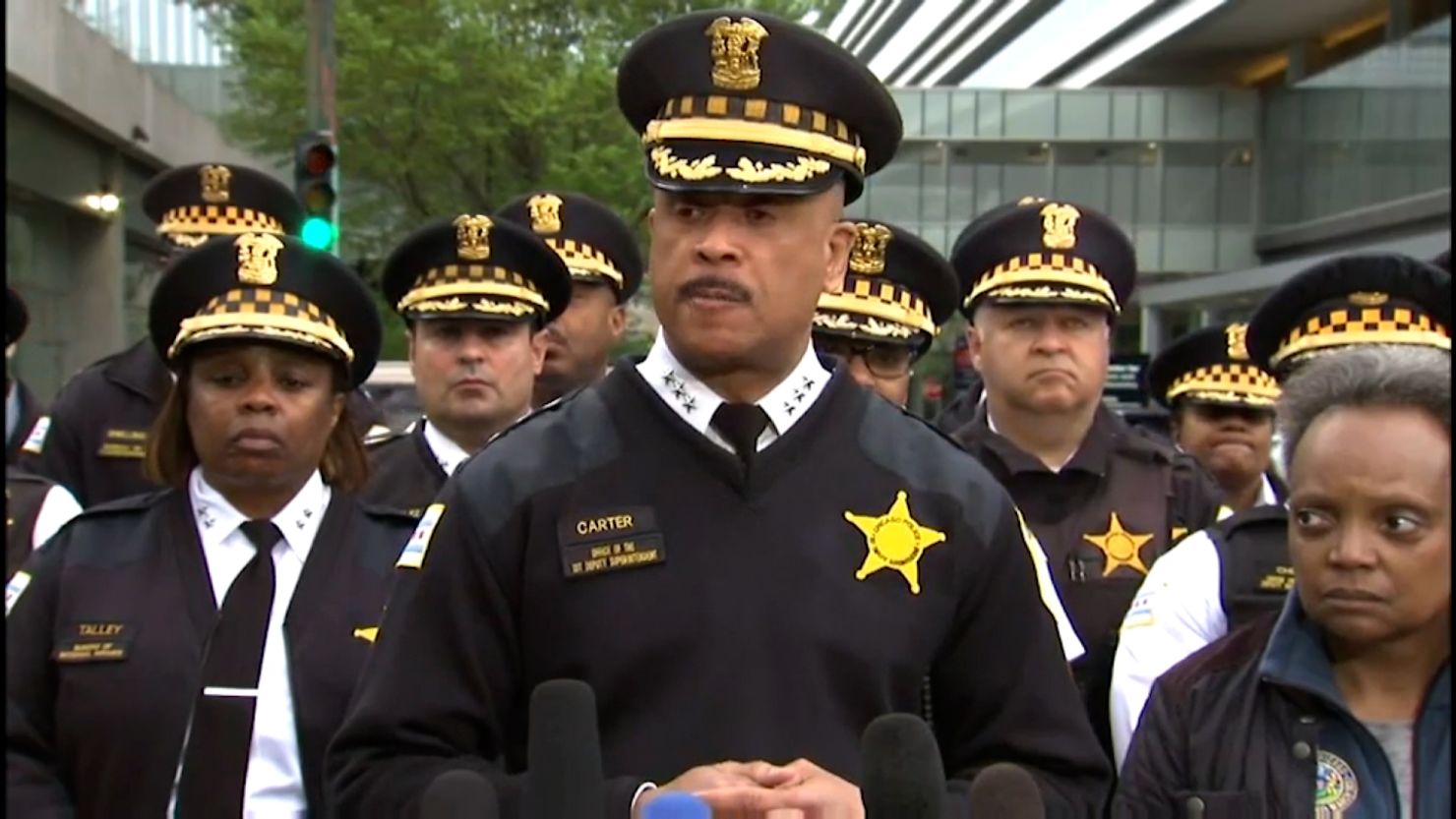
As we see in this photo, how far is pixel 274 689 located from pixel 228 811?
0.83 feet

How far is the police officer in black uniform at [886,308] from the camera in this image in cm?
490

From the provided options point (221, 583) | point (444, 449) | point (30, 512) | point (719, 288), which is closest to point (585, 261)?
point (444, 449)

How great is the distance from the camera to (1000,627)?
2.56 metres

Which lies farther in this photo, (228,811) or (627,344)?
(627,344)

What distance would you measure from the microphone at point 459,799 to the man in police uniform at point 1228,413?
15.6 feet

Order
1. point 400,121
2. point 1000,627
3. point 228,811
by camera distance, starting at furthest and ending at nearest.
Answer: point 400,121
point 228,811
point 1000,627

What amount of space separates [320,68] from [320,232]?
1555 millimetres

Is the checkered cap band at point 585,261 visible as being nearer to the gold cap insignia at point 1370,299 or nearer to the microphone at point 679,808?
the gold cap insignia at point 1370,299

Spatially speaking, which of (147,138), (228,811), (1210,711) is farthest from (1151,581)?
(147,138)

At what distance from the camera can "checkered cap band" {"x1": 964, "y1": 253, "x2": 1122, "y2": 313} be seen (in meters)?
4.82

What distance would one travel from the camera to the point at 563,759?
169cm

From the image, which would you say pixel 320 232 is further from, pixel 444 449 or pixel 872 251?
pixel 872 251

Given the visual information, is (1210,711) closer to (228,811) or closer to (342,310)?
(228,811)

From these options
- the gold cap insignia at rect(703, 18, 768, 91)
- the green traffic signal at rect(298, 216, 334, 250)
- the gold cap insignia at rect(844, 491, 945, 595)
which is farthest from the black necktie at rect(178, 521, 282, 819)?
the green traffic signal at rect(298, 216, 334, 250)
